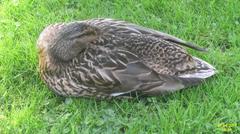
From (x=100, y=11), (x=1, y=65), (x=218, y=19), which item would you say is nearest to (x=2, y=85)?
(x=1, y=65)

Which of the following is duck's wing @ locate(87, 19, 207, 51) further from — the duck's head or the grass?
the grass

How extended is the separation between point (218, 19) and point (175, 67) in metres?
1.07

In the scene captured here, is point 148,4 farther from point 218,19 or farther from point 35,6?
point 35,6

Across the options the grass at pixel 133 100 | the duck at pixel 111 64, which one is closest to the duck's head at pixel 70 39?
the duck at pixel 111 64

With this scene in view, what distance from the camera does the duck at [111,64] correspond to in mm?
4219

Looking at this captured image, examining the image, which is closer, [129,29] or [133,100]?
[133,100]

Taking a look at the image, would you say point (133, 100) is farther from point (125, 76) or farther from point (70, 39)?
point (70, 39)

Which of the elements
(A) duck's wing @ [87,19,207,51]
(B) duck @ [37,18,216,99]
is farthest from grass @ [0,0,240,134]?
(A) duck's wing @ [87,19,207,51]

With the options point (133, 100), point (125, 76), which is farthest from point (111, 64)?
point (133, 100)

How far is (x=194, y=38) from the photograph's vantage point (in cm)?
509

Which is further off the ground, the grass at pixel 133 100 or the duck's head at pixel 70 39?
the duck's head at pixel 70 39

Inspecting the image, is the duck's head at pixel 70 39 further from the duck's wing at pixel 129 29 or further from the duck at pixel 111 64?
the duck's wing at pixel 129 29

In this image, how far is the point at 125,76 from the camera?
4203 millimetres

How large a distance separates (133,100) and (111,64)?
36cm
